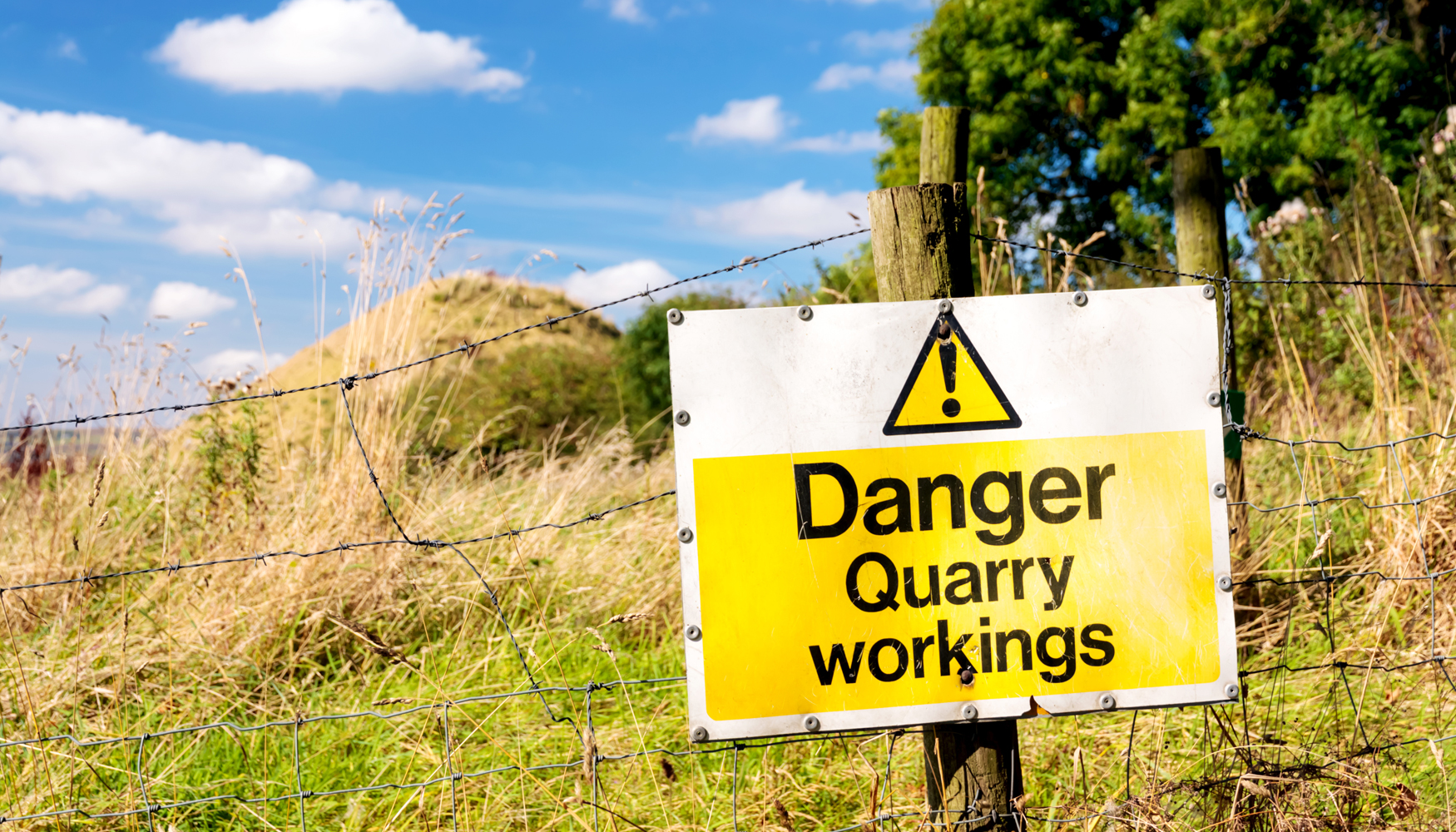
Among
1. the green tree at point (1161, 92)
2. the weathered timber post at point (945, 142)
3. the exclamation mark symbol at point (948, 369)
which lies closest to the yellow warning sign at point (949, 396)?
the exclamation mark symbol at point (948, 369)

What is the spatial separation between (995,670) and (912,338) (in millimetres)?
588

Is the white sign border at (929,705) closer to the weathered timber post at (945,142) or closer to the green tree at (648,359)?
the weathered timber post at (945,142)

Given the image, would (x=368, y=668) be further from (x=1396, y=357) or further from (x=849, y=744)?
(x=1396, y=357)

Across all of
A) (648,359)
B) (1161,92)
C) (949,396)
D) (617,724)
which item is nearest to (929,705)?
(949,396)

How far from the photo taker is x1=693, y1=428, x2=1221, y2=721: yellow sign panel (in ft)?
5.20

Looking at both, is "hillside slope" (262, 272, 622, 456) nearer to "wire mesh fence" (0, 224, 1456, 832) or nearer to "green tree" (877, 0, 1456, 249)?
"wire mesh fence" (0, 224, 1456, 832)

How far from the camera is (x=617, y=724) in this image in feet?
8.75

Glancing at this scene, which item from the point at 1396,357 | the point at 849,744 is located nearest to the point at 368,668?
the point at 849,744

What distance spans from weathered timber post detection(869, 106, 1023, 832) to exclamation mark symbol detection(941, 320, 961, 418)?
0.31ft

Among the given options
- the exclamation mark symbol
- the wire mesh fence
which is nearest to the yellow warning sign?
the exclamation mark symbol

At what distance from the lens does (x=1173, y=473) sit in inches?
64.1

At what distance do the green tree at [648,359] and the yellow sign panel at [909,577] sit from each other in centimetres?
1007

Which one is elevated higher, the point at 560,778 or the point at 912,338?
the point at 912,338

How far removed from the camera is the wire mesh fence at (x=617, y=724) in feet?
6.38
